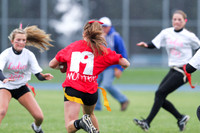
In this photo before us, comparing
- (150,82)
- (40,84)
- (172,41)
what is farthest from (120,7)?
(172,41)

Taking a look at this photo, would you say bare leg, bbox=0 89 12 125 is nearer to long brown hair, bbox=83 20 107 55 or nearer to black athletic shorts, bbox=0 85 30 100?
black athletic shorts, bbox=0 85 30 100

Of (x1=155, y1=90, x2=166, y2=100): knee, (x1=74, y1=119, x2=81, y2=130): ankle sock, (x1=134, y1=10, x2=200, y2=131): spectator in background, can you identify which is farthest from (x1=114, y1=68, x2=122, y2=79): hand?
(x1=74, y1=119, x2=81, y2=130): ankle sock

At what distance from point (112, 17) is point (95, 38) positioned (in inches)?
738

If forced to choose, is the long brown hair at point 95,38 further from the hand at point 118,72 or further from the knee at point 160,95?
the hand at point 118,72

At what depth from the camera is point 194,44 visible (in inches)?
293

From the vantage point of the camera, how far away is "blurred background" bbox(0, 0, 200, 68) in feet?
77.7

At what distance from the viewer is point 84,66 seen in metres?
5.31

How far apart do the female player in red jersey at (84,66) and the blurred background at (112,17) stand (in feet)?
59.4

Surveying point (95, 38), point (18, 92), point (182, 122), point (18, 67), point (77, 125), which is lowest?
point (182, 122)

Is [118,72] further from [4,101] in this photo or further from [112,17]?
[112,17]

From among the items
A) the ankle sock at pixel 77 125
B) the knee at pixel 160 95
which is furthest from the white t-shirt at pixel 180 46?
the ankle sock at pixel 77 125

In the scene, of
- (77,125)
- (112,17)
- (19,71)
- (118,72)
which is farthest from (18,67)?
(112,17)

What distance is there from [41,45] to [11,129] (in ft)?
5.30

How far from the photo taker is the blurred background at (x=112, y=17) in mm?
23688
